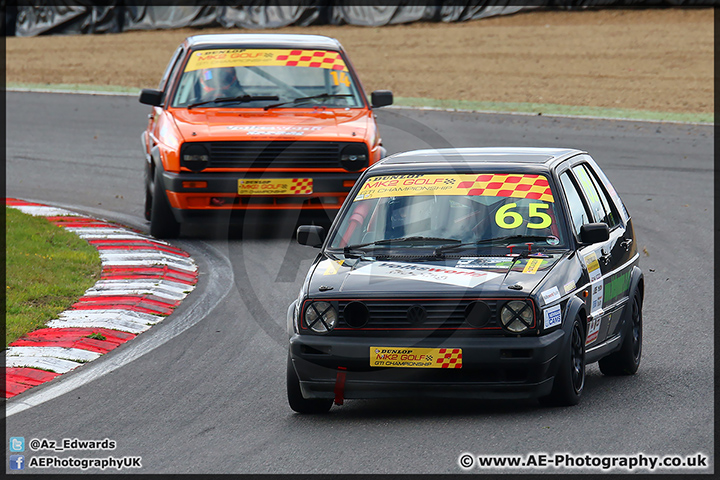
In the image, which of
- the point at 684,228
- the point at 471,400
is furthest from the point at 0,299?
the point at 684,228

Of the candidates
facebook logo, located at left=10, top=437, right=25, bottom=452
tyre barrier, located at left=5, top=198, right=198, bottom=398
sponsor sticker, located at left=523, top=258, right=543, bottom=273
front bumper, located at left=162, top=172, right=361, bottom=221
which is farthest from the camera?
front bumper, located at left=162, top=172, right=361, bottom=221

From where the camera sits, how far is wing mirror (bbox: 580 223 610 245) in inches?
266

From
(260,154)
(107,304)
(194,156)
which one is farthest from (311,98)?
(107,304)

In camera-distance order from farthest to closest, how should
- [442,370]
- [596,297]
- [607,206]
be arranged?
1. [607,206]
2. [596,297]
3. [442,370]

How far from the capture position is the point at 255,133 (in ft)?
39.4

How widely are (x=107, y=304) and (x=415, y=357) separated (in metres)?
4.03

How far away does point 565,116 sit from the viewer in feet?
72.0

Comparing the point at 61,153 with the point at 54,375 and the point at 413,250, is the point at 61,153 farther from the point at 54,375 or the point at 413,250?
the point at 413,250

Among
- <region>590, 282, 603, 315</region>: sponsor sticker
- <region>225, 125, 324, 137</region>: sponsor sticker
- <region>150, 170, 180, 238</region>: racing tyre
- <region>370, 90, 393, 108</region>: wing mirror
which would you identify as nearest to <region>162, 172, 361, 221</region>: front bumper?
<region>150, 170, 180, 238</region>: racing tyre

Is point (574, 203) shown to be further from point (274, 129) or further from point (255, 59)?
point (255, 59)

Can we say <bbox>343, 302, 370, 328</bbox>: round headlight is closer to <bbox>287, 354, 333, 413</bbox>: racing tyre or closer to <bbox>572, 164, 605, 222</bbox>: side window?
<bbox>287, 354, 333, 413</bbox>: racing tyre

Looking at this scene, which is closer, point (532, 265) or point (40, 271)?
→ point (532, 265)

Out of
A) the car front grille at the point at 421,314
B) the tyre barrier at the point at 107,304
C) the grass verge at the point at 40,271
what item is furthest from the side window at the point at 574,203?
the grass verge at the point at 40,271

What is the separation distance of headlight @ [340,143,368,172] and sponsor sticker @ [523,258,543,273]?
5.68 m
